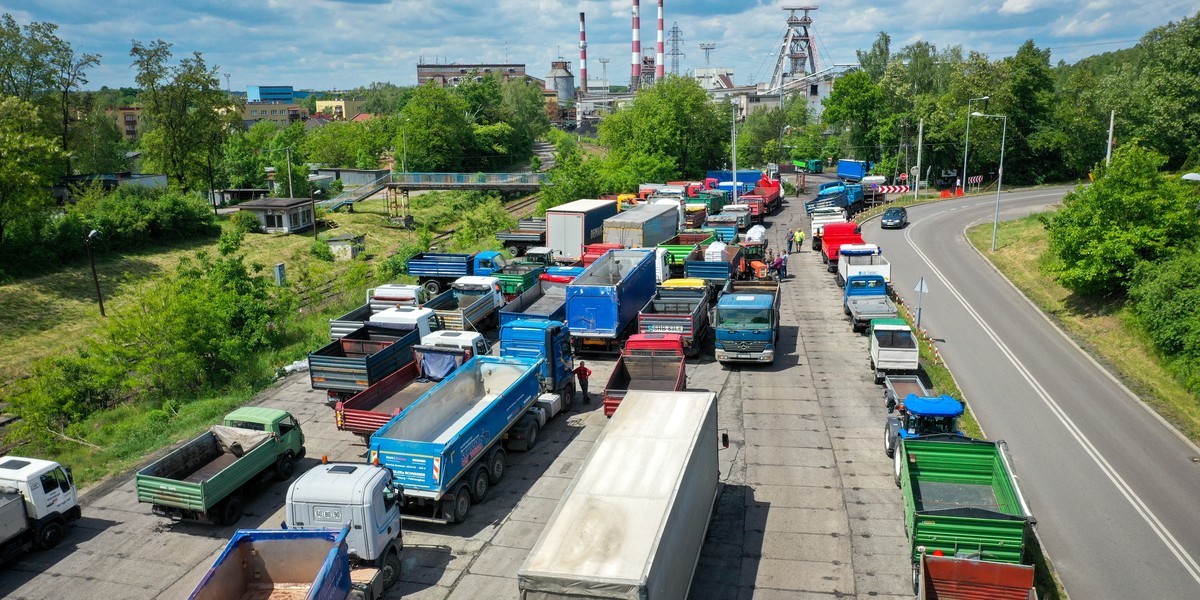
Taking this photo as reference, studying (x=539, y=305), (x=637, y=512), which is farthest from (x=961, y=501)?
(x=539, y=305)

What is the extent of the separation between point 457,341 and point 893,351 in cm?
1343

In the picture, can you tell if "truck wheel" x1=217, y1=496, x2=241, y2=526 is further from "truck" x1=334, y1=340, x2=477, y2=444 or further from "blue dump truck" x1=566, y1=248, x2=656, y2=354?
"blue dump truck" x1=566, y1=248, x2=656, y2=354

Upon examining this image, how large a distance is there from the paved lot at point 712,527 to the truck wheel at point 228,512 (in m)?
0.19

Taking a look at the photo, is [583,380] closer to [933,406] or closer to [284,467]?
[284,467]

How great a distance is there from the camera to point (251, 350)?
89.4 ft

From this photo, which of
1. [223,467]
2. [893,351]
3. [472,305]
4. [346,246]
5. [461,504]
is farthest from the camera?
[346,246]

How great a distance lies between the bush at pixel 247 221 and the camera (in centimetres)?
5909

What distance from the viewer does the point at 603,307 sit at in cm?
2683

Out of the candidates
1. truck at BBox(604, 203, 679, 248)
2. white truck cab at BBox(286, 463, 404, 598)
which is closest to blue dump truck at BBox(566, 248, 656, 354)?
truck at BBox(604, 203, 679, 248)

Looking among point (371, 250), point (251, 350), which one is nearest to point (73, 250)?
point (371, 250)

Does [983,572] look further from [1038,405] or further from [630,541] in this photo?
[1038,405]

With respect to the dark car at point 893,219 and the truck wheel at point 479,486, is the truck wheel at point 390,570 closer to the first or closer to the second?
the truck wheel at point 479,486

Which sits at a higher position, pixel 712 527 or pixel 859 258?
pixel 859 258

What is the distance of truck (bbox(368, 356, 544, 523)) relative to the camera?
1535cm
